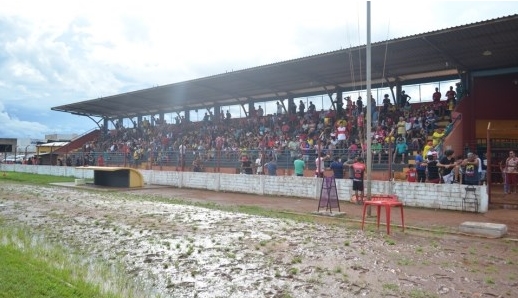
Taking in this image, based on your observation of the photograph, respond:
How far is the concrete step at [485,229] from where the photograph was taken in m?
9.74

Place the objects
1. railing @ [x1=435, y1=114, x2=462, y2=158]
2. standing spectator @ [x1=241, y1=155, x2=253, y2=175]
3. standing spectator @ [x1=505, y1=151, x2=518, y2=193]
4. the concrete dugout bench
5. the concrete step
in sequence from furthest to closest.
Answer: the concrete dugout bench < standing spectator @ [x1=241, y1=155, x2=253, y2=175] < railing @ [x1=435, y1=114, x2=462, y2=158] < standing spectator @ [x1=505, y1=151, x2=518, y2=193] < the concrete step

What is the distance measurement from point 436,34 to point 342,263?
13539 mm

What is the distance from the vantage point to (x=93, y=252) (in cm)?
825

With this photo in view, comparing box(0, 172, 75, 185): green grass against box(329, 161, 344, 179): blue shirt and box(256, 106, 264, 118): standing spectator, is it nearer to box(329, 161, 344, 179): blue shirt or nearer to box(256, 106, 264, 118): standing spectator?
box(256, 106, 264, 118): standing spectator

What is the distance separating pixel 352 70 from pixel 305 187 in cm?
657

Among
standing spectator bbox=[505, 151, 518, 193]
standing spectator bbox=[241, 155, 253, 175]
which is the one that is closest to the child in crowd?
standing spectator bbox=[505, 151, 518, 193]

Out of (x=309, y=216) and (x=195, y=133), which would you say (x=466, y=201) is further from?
(x=195, y=133)

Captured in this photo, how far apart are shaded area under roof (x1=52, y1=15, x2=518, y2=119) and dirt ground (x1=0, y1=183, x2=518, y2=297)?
8.16 m

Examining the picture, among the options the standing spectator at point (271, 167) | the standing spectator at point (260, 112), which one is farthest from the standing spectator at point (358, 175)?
the standing spectator at point (260, 112)

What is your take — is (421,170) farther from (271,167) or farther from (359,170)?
(271,167)

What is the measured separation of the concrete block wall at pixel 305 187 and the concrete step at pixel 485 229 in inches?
157

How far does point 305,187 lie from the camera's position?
18469mm

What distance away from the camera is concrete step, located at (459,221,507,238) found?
974 cm

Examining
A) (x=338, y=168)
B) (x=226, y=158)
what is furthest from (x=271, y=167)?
(x=338, y=168)
